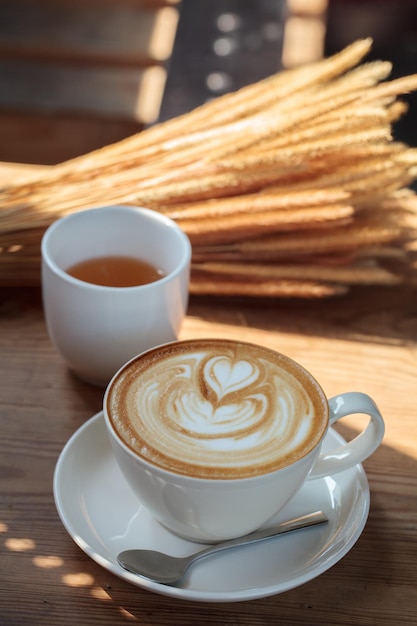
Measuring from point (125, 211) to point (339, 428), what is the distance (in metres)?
0.40

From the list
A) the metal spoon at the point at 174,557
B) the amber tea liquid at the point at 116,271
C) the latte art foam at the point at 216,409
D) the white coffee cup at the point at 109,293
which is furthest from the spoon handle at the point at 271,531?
the amber tea liquid at the point at 116,271

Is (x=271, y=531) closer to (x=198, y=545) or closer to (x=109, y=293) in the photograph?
(x=198, y=545)

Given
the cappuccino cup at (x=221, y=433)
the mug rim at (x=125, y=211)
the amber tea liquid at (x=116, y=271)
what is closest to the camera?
the cappuccino cup at (x=221, y=433)

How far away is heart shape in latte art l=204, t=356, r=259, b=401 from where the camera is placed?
31.1 inches

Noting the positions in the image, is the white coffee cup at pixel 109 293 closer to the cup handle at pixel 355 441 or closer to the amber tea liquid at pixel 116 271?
the amber tea liquid at pixel 116 271

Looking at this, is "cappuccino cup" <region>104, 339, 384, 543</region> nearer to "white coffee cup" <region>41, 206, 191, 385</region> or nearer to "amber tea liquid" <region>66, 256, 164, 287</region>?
"white coffee cup" <region>41, 206, 191, 385</region>

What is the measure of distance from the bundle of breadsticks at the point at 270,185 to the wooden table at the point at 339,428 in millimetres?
51

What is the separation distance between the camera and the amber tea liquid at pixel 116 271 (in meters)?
1.03

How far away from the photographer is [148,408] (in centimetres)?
76

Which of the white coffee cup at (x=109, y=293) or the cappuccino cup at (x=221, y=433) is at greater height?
the cappuccino cup at (x=221, y=433)

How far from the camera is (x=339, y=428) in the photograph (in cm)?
96

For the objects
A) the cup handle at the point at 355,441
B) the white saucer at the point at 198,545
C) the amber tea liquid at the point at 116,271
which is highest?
the cup handle at the point at 355,441

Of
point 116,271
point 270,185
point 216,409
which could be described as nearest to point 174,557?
point 216,409

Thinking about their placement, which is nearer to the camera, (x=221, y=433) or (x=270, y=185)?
(x=221, y=433)
